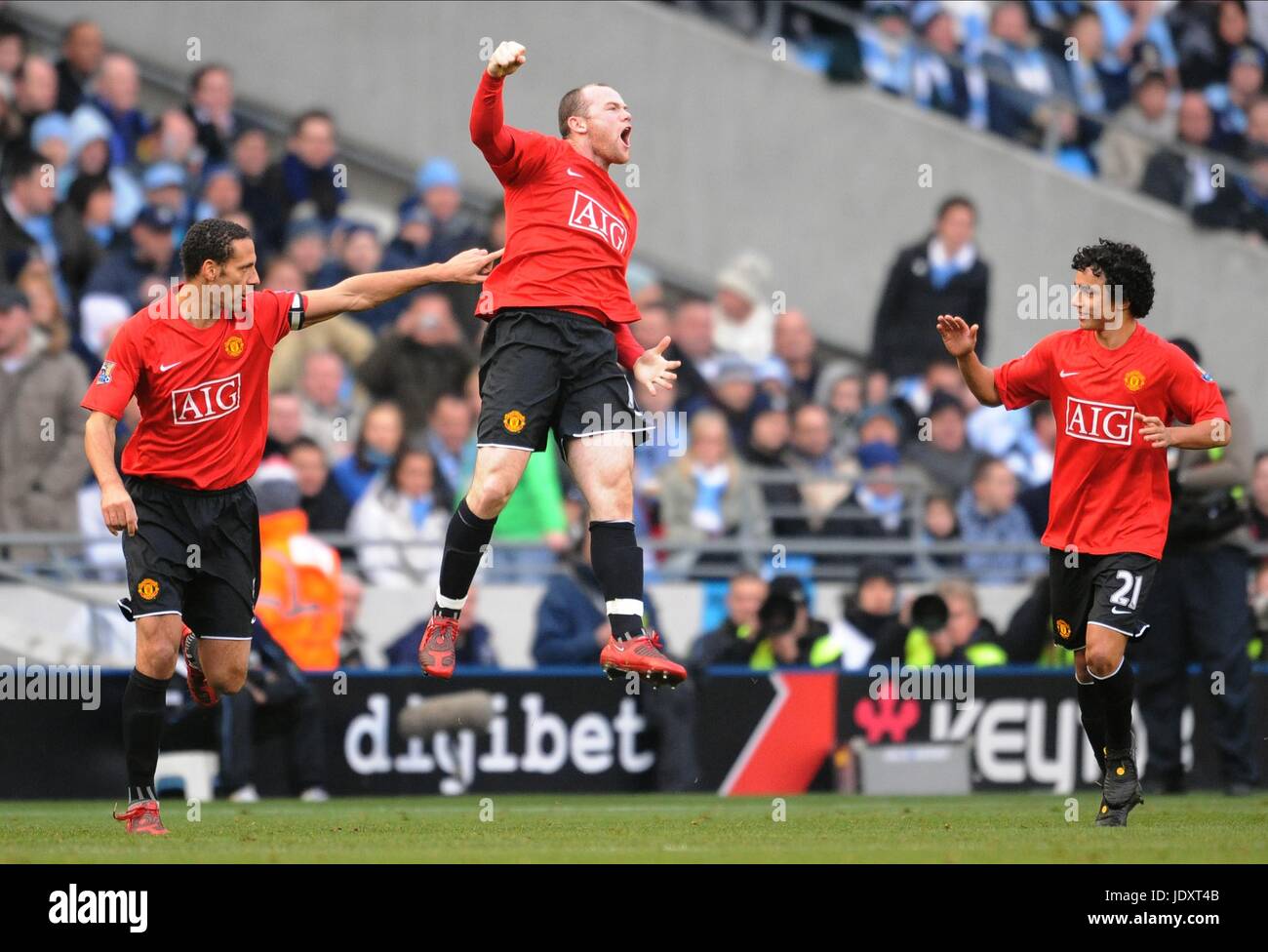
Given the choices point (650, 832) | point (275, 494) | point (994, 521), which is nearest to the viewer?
point (650, 832)

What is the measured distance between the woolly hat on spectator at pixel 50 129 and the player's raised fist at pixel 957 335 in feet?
26.7

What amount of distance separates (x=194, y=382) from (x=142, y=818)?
1.99 m

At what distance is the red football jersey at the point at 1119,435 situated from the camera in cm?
1050

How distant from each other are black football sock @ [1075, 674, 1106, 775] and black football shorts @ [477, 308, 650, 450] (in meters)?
2.50

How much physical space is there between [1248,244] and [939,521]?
6.26 m

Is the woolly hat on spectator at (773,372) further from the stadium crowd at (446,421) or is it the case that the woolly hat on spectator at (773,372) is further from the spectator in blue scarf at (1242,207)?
the spectator in blue scarf at (1242,207)

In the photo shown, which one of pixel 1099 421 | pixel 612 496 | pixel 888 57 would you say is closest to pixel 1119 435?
pixel 1099 421

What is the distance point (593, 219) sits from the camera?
1026 centimetres

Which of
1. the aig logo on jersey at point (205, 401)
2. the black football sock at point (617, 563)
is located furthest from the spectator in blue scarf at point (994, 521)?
the aig logo on jersey at point (205, 401)

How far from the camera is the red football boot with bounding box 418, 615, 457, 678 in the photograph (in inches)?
403

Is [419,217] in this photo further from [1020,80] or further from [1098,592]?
[1098,592]

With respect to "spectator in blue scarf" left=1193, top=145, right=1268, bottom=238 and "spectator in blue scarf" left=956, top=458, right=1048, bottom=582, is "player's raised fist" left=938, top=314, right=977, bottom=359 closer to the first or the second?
"spectator in blue scarf" left=956, top=458, right=1048, bottom=582

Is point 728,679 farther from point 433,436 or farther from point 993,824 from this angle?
point 993,824

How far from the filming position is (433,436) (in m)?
15.9
